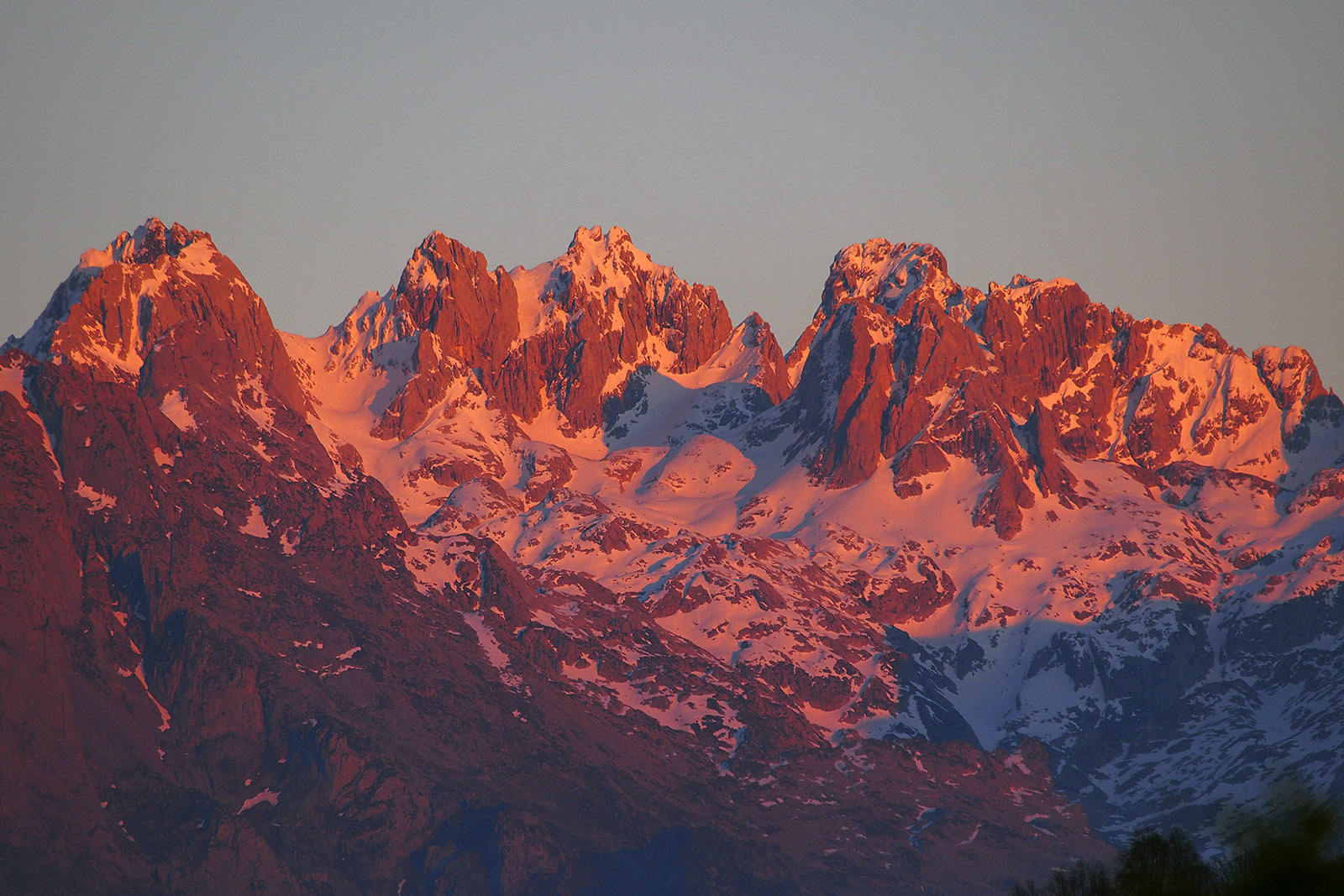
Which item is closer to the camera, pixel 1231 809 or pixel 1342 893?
pixel 1342 893

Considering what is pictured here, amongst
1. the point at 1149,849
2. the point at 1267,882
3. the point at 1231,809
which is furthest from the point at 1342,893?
the point at 1149,849

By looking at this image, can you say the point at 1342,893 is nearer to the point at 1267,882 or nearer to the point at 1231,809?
the point at 1267,882

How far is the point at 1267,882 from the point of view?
65.2 metres

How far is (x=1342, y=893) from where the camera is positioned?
2507 inches

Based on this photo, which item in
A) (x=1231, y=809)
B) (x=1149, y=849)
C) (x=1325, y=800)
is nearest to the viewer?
(x=1325, y=800)

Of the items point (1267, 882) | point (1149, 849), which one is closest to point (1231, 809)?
point (1267, 882)

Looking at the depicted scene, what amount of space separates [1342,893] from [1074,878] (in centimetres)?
2178

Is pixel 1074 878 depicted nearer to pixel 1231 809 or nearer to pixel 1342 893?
pixel 1231 809

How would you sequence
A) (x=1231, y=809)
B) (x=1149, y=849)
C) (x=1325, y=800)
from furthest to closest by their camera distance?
(x=1149, y=849) → (x=1231, y=809) → (x=1325, y=800)

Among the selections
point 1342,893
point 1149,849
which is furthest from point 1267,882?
point 1149,849

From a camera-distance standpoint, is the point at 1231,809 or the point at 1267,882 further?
the point at 1231,809

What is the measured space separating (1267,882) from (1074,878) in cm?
2006

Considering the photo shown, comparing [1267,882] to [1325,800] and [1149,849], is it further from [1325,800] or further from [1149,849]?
[1149,849]

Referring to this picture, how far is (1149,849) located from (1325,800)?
59.3 feet
